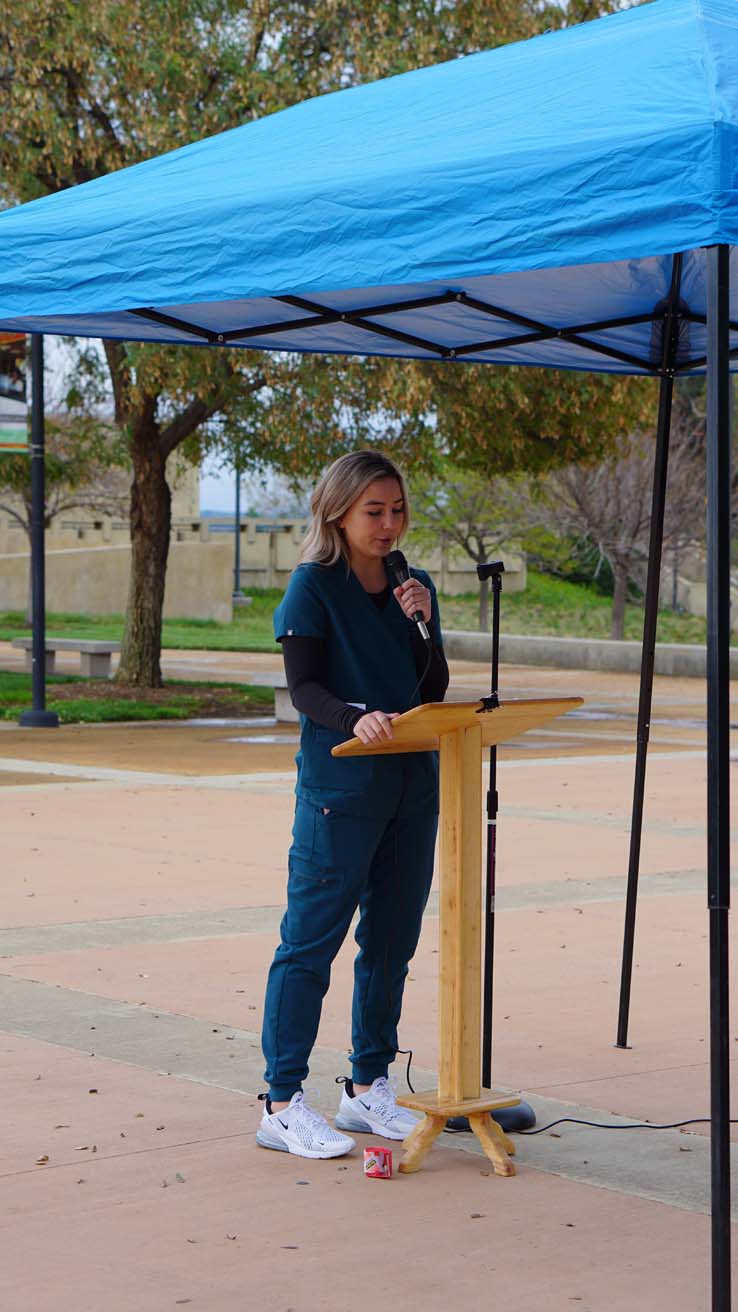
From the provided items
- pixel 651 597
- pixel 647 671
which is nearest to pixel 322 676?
pixel 647 671

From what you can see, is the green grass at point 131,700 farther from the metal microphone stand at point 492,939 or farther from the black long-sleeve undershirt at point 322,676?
the black long-sleeve undershirt at point 322,676

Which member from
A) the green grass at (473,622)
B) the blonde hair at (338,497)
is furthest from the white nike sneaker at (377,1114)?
the green grass at (473,622)

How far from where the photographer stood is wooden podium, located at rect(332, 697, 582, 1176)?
5141 mm

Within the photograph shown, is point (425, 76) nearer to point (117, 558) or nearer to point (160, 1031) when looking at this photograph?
point (160, 1031)

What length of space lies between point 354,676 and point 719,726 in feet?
4.74

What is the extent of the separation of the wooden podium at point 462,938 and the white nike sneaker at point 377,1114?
162mm

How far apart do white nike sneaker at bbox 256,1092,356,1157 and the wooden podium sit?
210mm

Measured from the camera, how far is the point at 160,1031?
670cm

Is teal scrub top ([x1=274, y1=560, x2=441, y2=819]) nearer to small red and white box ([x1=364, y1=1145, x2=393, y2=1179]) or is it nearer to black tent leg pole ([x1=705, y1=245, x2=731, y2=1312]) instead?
small red and white box ([x1=364, y1=1145, x2=393, y2=1179])

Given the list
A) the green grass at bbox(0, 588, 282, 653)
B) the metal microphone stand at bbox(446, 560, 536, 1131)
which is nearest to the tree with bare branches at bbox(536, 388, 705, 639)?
the green grass at bbox(0, 588, 282, 653)

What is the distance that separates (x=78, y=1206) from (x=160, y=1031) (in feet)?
6.32

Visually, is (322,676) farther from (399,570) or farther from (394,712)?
(399,570)

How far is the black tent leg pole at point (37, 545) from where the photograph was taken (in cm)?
1828

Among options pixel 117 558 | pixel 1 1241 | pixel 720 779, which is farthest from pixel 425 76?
pixel 117 558
